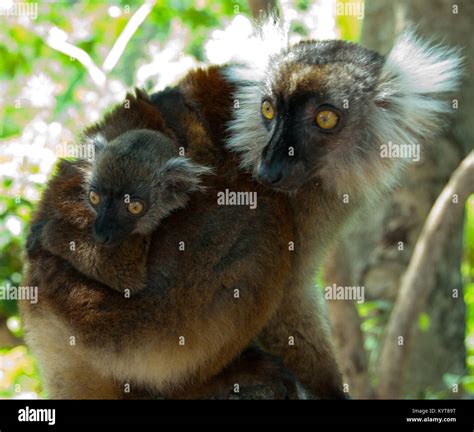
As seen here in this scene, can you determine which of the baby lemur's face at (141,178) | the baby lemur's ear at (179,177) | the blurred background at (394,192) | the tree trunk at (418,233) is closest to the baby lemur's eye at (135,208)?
the baby lemur's face at (141,178)

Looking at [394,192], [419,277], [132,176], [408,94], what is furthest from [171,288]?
[394,192]

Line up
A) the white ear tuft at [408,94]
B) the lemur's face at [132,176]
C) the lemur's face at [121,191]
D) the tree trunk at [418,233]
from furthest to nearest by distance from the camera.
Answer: the tree trunk at [418,233] → the white ear tuft at [408,94] → the lemur's face at [132,176] → the lemur's face at [121,191]

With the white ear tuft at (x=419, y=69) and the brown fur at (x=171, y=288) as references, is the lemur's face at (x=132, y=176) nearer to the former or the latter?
the brown fur at (x=171, y=288)

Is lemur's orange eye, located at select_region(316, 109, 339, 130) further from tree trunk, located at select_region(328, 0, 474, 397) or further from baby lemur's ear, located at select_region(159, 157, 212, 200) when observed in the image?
tree trunk, located at select_region(328, 0, 474, 397)

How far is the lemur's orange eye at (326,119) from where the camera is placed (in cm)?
442

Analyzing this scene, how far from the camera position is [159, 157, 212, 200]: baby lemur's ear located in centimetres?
440

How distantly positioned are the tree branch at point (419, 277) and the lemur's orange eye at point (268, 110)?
7.61ft

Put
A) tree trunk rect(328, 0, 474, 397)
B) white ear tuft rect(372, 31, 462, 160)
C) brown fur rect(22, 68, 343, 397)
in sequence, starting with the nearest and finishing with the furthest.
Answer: brown fur rect(22, 68, 343, 397) → white ear tuft rect(372, 31, 462, 160) → tree trunk rect(328, 0, 474, 397)

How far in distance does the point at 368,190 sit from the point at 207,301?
135 cm

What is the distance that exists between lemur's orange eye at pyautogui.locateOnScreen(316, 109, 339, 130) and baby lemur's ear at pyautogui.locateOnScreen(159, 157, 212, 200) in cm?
74

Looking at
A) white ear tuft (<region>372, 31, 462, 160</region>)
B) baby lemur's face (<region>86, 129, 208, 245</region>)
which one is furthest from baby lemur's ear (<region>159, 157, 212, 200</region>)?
white ear tuft (<region>372, 31, 462, 160</region>)

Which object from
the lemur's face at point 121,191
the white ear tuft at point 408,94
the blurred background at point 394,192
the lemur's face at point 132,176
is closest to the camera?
the lemur's face at point 121,191

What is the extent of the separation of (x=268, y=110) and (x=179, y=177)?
2.32ft

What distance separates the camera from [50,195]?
4512 millimetres
